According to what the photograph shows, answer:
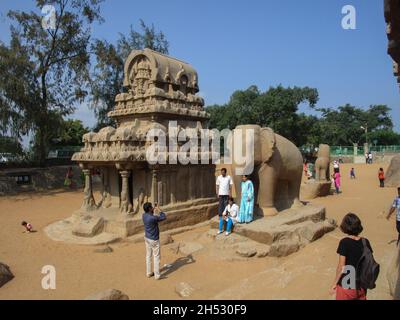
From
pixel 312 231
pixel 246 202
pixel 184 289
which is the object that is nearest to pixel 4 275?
pixel 184 289

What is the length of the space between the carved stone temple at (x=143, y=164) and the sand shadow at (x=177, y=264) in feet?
7.05

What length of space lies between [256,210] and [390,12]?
6.82 meters

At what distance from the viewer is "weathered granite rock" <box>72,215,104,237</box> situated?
940 cm

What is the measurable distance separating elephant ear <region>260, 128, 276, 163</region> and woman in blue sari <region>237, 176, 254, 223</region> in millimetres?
928

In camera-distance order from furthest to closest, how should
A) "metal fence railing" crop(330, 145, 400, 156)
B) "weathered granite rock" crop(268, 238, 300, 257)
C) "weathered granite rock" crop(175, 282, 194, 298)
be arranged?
"metal fence railing" crop(330, 145, 400, 156)
"weathered granite rock" crop(268, 238, 300, 257)
"weathered granite rock" crop(175, 282, 194, 298)

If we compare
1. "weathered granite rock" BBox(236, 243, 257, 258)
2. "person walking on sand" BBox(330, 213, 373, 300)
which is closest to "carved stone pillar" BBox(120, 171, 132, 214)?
"weathered granite rock" BBox(236, 243, 257, 258)

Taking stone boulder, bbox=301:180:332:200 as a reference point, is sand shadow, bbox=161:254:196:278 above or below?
below

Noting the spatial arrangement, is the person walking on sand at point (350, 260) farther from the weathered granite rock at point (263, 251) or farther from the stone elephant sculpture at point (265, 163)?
the stone elephant sculpture at point (265, 163)

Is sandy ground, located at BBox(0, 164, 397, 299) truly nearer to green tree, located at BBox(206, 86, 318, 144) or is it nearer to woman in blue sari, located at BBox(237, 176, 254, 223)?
woman in blue sari, located at BBox(237, 176, 254, 223)

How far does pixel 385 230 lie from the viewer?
9.76 m

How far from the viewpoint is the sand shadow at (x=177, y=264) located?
7.06m

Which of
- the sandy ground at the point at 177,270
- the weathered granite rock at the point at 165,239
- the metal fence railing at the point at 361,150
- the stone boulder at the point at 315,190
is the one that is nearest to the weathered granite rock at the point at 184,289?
the sandy ground at the point at 177,270
